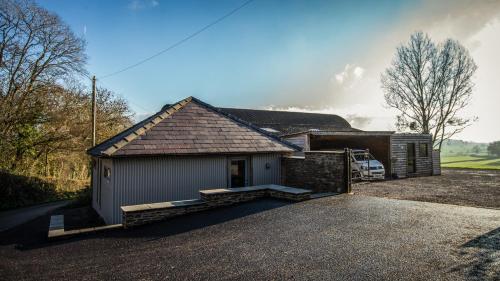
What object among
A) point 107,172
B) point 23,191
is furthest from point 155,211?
point 23,191

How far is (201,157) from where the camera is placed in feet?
38.8

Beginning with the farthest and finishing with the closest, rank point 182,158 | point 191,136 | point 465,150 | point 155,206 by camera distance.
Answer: point 465,150 → point 191,136 → point 182,158 → point 155,206

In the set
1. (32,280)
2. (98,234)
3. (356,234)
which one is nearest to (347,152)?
(356,234)

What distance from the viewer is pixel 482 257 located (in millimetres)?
5398

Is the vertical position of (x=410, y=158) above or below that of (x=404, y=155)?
below

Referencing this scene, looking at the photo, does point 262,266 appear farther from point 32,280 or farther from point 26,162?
point 26,162

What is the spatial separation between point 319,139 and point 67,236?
20088 mm

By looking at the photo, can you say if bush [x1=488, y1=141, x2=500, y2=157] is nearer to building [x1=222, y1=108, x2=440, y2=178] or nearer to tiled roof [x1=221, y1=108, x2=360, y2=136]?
tiled roof [x1=221, y1=108, x2=360, y2=136]

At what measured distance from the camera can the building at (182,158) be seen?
10281 millimetres

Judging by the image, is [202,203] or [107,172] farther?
[107,172]

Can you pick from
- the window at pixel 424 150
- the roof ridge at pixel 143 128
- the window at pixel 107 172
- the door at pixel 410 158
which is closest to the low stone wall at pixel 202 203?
the roof ridge at pixel 143 128

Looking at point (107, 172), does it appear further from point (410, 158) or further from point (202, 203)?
point (410, 158)

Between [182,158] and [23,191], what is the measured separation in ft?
46.2

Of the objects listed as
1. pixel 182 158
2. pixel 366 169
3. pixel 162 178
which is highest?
pixel 182 158
